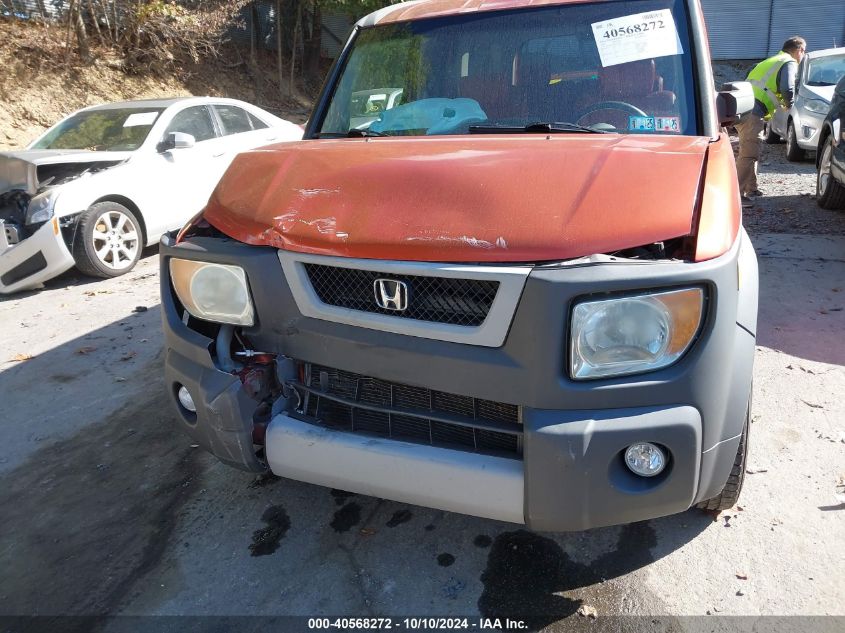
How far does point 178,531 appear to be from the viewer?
279cm

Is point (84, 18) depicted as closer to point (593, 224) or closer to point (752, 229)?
point (752, 229)

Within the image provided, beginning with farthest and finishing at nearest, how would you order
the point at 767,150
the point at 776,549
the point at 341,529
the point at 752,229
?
the point at 767,150, the point at 752,229, the point at 341,529, the point at 776,549

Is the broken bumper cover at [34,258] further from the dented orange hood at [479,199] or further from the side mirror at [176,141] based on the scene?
the dented orange hood at [479,199]

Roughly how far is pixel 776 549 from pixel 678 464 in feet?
2.99

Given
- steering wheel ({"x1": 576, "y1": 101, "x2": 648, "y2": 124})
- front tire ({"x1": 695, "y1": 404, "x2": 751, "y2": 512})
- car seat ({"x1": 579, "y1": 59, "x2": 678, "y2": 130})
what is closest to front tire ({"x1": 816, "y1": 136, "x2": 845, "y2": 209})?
car seat ({"x1": 579, "y1": 59, "x2": 678, "y2": 130})

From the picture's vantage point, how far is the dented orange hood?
6.43ft

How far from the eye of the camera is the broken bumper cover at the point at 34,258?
231 inches

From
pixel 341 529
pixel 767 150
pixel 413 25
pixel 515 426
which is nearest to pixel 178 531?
pixel 341 529

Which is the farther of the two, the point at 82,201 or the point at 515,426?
the point at 82,201

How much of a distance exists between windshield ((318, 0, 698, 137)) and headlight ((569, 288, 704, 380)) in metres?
1.03

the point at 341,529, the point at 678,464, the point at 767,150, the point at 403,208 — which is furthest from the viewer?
the point at 767,150

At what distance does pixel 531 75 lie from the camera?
3.00 metres

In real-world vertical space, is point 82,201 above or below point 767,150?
above

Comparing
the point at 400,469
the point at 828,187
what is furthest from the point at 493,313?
the point at 828,187
